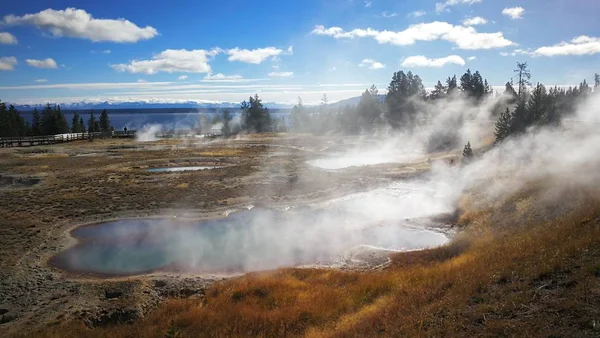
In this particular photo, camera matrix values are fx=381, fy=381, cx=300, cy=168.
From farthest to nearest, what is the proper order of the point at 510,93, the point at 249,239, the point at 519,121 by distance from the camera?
the point at 510,93
the point at 519,121
the point at 249,239

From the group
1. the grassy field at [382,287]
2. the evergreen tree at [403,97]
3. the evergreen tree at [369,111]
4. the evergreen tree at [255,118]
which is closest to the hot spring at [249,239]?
the grassy field at [382,287]

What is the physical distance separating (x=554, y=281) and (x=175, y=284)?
1504 centimetres

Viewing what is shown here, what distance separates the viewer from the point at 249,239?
2448cm

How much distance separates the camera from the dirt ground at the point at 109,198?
53.4ft

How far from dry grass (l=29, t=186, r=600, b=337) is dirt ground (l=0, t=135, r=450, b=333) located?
5.84 ft

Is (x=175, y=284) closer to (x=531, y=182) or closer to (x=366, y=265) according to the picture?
(x=366, y=265)

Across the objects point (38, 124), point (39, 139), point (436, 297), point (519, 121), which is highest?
point (38, 124)

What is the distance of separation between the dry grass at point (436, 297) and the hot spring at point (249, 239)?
118 inches

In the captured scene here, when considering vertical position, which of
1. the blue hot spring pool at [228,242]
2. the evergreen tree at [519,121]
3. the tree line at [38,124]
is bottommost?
the blue hot spring pool at [228,242]

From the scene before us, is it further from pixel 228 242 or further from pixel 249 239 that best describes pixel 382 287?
pixel 228 242

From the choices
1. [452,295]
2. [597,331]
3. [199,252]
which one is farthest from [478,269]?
[199,252]

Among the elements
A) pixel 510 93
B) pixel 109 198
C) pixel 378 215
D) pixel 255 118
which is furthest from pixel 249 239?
pixel 255 118

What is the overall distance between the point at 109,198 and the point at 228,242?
54.4 feet

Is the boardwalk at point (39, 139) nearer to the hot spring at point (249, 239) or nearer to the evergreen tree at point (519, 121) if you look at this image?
the hot spring at point (249, 239)
